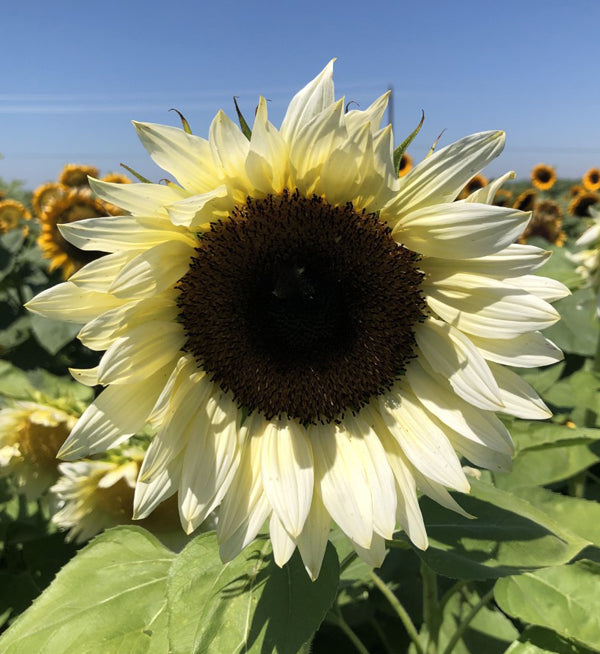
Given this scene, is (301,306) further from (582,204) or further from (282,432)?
(582,204)

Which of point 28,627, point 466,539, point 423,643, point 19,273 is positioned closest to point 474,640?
point 423,643

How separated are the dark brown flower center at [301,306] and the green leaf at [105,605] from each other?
654 millimetres

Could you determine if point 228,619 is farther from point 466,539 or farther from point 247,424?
point 466,539

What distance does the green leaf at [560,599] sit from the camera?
71.3 inches

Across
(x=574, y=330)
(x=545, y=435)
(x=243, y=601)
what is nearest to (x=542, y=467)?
(x=545, y=435)

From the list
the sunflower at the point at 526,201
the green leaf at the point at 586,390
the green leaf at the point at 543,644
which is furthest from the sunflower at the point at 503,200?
the green leaf at the point at 543,644

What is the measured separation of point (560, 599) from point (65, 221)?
13.2 feet

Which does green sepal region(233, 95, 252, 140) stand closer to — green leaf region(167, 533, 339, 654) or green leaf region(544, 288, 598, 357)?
green leaf region(167, 533, 339, 654)

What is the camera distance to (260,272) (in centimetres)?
175

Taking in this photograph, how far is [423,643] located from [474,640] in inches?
12.5

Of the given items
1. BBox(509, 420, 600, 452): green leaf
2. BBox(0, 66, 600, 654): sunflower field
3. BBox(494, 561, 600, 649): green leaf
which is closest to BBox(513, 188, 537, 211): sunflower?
BBox(509, 420, 600, 452): green leaf

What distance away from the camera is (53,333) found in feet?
12.9

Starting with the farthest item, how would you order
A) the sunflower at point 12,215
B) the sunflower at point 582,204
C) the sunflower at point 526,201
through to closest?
the sunflower at point 582,204 → the sunflower at point 526,201 → the sunflower at point 12,215

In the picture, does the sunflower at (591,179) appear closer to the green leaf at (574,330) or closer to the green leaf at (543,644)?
the green leaf at (574,330)
